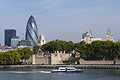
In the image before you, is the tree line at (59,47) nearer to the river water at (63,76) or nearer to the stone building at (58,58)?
the stone building at (58,58)

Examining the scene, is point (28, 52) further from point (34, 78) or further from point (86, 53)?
point (34, 78)

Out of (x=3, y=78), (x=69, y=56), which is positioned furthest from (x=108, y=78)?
(x=69, y=56)

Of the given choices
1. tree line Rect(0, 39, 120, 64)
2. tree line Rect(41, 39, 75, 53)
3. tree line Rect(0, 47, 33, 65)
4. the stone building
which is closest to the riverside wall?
tree line Rect(0, 39, 120, 64)

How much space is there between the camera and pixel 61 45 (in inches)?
4879

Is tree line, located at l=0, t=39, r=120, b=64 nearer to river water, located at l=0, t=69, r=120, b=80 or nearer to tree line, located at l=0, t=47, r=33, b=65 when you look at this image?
tree line, located at l=0, t=47, r=33, b=65

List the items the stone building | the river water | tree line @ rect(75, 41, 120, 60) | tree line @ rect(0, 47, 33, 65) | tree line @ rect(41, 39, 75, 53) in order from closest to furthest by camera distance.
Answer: the river water
tree line @ rect(75, 41, 120, 60)
tree line @ rect(0, 47, 33, 65)
the stone building
tree line @ rect(41, 39, 75, 53)

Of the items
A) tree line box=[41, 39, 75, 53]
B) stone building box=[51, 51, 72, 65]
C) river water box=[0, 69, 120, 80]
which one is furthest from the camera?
tree line box=[41, 39, 75, 53]

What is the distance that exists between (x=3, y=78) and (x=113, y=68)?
1424 inches

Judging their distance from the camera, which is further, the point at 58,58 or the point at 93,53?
the point at 58,58

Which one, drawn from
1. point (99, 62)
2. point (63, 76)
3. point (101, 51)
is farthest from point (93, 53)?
point (63, 76)

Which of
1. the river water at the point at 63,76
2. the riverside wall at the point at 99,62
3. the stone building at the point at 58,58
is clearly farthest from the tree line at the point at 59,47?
the river water at the point at 63,76

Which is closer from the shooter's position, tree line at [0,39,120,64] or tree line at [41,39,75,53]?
tree line at [0,39,120,64]

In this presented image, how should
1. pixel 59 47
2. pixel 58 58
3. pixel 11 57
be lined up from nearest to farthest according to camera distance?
pixel 11 57, pixel 58 58, pixel 59 47

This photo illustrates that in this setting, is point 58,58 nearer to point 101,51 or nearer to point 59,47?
point 101,51
